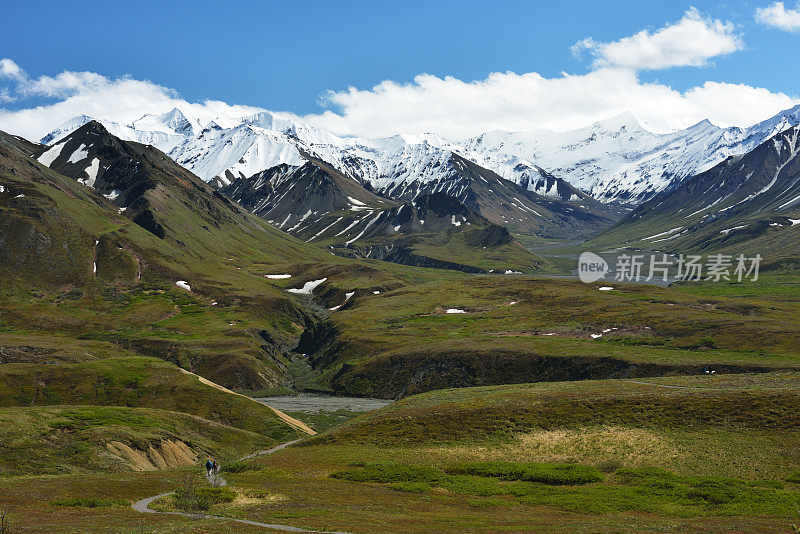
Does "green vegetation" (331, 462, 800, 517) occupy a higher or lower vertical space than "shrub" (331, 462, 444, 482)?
higher

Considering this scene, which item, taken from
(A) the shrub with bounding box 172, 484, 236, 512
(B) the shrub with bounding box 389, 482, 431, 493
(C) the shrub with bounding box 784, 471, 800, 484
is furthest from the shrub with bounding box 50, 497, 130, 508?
(C) the shrub with bounding box 784, 471, 800, 484

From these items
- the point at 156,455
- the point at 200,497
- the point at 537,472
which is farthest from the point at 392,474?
the point at 156,455

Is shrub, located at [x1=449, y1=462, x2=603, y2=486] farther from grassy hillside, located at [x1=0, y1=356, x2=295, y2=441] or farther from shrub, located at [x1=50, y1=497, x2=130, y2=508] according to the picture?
grassy hillside, located at [x1=0, y1=356, x2=295, y2=441]

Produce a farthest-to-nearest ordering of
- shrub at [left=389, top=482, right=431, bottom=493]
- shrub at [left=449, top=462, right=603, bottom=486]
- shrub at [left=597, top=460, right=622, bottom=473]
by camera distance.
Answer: shrub at [left=597, top=460, right=622, bottom=473] → shrub at [left=449, top=462, right=603, bottom=486] → shrub at [left=389, top=482, right=431, bottom=493]

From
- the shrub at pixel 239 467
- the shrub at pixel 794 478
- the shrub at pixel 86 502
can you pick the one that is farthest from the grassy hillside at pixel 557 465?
the shrub at pixel 86 502

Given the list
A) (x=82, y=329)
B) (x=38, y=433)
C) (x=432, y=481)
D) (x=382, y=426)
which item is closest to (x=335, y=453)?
(x=382, y=426)

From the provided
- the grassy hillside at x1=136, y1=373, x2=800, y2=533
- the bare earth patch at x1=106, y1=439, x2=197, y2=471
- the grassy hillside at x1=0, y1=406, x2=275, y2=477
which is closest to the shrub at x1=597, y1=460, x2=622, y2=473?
the grassy hillside at x1=136, y1=373, x2=800, y2=533

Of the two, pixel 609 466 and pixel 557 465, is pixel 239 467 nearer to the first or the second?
pixel 557 465

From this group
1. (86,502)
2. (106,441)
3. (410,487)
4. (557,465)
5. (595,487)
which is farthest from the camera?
(106,441)

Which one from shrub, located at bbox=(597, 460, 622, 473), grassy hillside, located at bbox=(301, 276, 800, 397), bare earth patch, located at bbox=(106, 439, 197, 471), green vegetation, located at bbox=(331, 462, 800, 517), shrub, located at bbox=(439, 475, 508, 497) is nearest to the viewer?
green vegetation, located at bbox=(331, 462, 800, 517)

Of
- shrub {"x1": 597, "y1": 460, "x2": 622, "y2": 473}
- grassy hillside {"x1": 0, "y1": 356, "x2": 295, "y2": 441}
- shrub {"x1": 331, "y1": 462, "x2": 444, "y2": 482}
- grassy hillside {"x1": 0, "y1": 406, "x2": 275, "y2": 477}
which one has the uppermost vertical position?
shrub {"x1": 597, "y1": 460, "x2": 622, "y2": 473}

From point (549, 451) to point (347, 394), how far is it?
95.1 meters

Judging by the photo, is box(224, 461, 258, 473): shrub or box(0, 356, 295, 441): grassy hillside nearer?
box(224, 461, 258, 473): shrub

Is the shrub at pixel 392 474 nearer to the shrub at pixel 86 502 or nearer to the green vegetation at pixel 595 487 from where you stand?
the green vegetation at pixel 595 487
